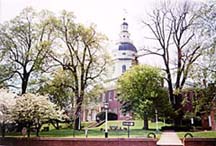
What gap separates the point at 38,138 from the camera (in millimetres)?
2699

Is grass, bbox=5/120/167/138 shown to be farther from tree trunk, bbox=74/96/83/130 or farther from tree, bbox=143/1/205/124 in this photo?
tree, bbox=143/1/205/124

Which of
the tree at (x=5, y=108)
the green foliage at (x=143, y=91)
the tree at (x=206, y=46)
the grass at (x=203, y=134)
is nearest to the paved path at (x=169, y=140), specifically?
the grass at (x=203, y=134)

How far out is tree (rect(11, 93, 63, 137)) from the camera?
2707mm

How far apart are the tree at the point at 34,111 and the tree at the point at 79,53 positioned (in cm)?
25

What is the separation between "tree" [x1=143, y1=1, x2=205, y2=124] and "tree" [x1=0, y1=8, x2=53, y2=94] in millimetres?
915

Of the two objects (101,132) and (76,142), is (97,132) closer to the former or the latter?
(101,132)

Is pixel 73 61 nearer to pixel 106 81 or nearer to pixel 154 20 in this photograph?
pixel 106 81

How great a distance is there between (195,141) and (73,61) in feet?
4.14

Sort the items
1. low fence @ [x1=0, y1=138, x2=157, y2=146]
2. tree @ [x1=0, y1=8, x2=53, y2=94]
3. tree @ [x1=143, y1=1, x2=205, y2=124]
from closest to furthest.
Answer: low fence @ [x1=0, y1=138, x2=157, y2=146]
tree @ [x1=0, y1=8, x2=53, y2=94]
tree @ [x1=143, y1=1, x2=205, y2=124]

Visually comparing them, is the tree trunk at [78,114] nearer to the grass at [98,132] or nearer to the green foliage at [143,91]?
the grass at [98,132]

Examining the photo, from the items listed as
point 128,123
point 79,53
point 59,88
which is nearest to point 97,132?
point 128,123

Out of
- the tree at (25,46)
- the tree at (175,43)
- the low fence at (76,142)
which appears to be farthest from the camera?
the tree at (175,43)

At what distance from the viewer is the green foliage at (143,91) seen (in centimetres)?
279

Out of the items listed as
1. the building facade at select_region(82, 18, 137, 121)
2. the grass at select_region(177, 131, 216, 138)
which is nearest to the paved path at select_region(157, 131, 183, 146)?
Result: the grass at select_region(177, 131, 216, 138)
